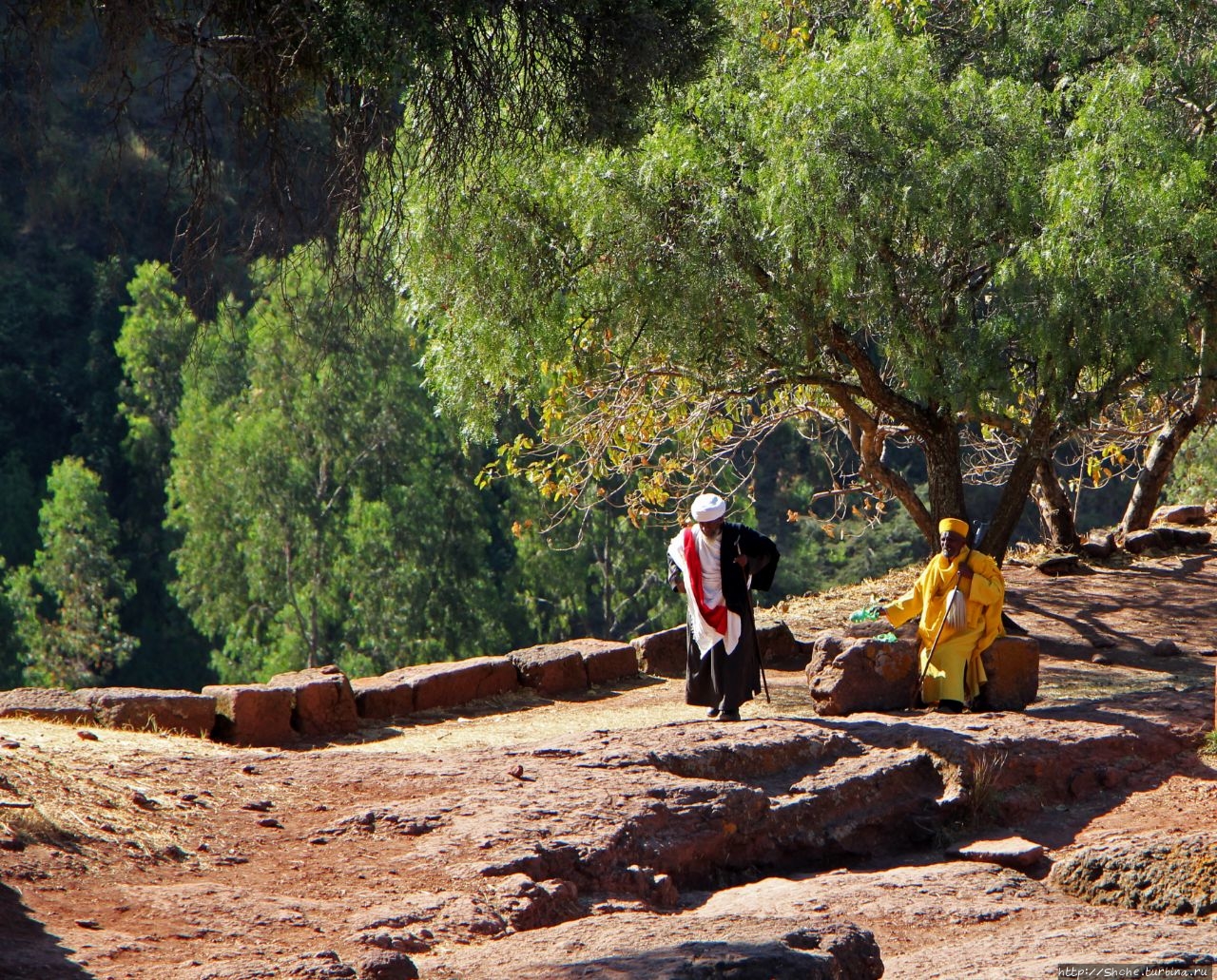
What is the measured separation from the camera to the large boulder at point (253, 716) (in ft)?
33.3

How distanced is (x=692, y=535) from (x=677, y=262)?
2451 mm

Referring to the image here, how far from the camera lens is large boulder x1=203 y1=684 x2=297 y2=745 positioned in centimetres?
1015

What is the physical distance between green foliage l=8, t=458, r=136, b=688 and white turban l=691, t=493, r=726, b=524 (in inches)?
1062

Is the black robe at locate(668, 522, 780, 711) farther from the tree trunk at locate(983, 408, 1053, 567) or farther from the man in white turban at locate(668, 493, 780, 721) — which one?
the tree trunk at locate(983, 408, 1053, 567)

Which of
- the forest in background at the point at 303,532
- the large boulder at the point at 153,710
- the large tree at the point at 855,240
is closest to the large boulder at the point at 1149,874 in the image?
the large tree at the point at 855,240

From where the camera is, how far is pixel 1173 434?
51.3ft

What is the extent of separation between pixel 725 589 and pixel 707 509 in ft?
1.79

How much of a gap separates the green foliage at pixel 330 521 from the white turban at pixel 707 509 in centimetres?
2388

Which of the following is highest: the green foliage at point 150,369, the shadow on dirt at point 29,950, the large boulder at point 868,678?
the green foliage at point 150,369

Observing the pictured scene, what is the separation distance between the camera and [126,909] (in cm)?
571

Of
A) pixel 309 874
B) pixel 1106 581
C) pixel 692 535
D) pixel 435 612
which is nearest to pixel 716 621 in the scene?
pixel 692 535

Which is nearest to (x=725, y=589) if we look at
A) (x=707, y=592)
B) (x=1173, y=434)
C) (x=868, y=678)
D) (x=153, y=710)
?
(x=707, y=592)

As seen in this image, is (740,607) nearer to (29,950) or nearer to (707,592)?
(707,592)

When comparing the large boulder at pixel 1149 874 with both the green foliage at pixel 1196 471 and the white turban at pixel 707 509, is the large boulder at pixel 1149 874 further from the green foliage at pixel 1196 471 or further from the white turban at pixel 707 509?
the green foliage at pixel 1196 471
